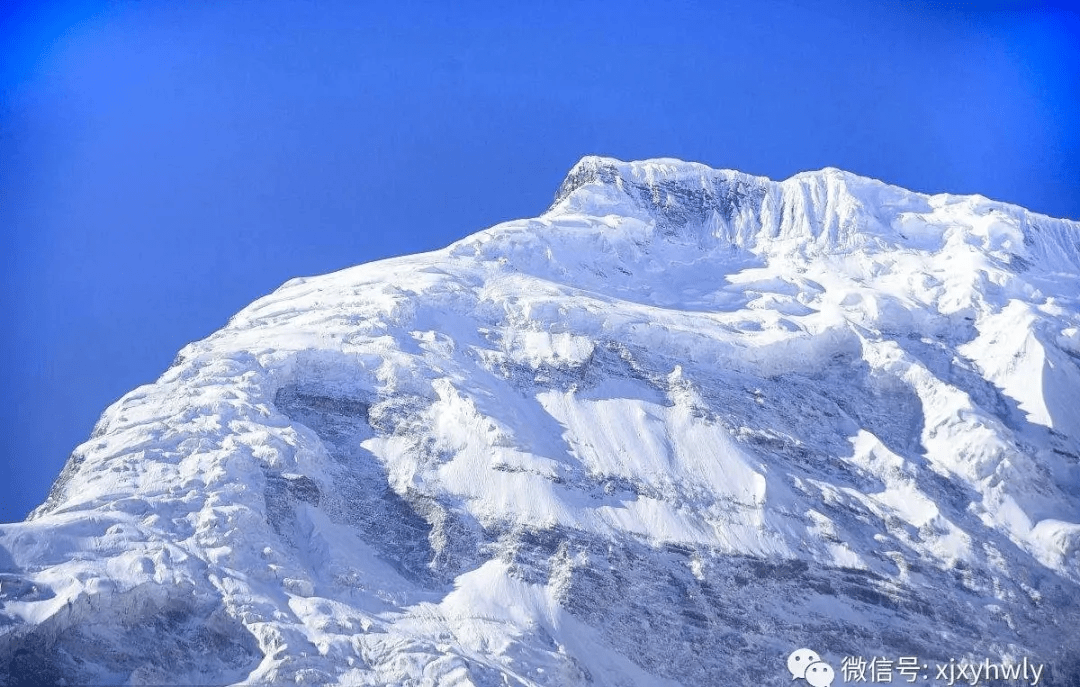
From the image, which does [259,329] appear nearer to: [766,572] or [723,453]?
[723,453]

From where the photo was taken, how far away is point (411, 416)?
117500 mm

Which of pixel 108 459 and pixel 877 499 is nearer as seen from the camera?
pixel 108 459

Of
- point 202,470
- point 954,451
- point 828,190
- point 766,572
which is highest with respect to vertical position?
point 828,190

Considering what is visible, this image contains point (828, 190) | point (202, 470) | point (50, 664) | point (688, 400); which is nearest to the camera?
point (50, 664)

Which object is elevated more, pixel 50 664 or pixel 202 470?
pixel 202 470

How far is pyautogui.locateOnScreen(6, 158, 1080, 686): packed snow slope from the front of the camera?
9138 centimetres

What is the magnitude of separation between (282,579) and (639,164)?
336 ft

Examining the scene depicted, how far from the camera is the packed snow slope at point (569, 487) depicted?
91.4m

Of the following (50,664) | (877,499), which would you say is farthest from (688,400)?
(50,664)

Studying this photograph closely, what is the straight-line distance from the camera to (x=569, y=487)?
11156 cm

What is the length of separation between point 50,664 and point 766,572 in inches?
2136

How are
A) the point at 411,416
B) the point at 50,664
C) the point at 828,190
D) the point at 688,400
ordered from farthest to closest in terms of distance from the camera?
1. the point at 828,190
2. the point at 688,400
3. the point at 411,416
4. the point at 50,664

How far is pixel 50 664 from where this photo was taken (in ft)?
275

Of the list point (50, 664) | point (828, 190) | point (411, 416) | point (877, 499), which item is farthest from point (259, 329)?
point (828, 190)
